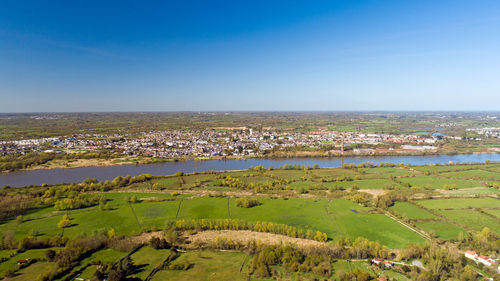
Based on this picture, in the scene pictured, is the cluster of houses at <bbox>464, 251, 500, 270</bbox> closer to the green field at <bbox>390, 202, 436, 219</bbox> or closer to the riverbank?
the green field at <bbox>390, 202, 436, 219</bbox>

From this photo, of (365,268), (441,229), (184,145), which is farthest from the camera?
(184,145)

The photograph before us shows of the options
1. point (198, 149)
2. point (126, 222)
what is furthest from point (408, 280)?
Answer: point (198, 149)

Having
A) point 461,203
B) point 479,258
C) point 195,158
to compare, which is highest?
point 195,158

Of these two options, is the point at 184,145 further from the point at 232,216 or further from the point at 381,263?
the point at 381,263

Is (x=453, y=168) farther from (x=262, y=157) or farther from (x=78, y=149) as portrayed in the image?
(x=78, y=149)

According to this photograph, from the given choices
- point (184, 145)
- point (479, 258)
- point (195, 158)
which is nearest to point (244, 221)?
point (479, 258)
